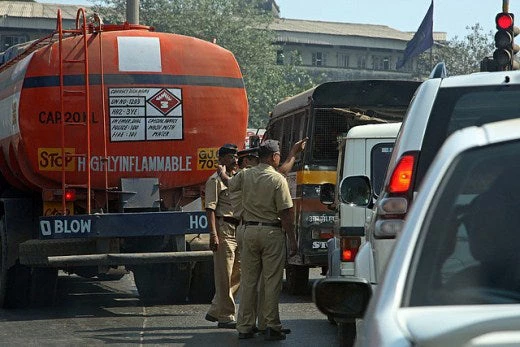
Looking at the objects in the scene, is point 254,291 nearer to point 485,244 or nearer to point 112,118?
point 112,118

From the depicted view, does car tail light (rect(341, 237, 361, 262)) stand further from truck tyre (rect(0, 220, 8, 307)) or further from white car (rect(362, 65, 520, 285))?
white car (rect(362, 65, 520, 285))

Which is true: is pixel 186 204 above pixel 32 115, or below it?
below

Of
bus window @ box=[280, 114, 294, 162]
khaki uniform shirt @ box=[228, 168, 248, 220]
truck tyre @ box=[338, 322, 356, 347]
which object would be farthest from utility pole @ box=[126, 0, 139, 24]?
truck tyre @ box=[338, 322, 356, 347]

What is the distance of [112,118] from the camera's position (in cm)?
1393

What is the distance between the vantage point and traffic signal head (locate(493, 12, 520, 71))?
19141 mm

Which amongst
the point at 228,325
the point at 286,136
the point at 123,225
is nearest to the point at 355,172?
the point at 228,325

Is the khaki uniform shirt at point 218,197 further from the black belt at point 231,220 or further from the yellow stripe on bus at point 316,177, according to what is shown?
the yellow stripe on bus at point 316,177

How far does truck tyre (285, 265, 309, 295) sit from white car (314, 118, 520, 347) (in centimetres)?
1306

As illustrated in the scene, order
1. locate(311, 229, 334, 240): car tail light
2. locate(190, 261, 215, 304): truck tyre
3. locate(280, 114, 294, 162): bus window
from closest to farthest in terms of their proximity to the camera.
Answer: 1. locate(190, 261, 215, 304): truck tyre
2. locate(311, 229, 334, 240): car tail light
3. locate(280, 114, 294, 162): bus window

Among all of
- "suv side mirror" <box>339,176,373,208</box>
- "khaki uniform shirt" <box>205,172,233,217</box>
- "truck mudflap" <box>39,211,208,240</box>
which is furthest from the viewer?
"truck mudflap" <box>39,211,208,240</box>

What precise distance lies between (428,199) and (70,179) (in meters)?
11.0

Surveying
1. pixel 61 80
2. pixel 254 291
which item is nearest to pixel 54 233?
pixel 61 80

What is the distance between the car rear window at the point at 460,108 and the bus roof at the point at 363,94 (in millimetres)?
10015

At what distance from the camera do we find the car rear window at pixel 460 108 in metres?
5.93
